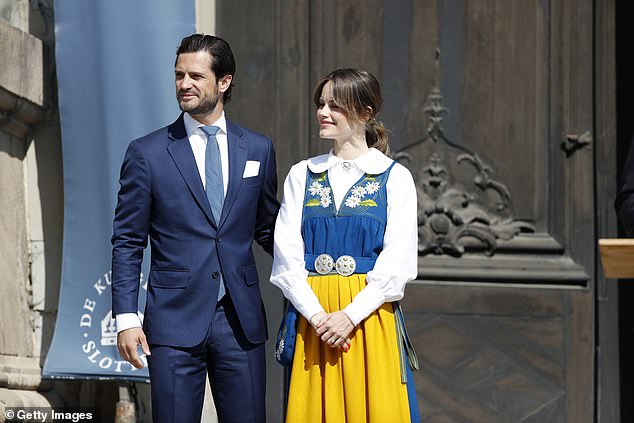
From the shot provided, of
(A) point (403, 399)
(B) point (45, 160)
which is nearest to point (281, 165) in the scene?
(B) point (45, 160)

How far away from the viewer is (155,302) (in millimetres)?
4352

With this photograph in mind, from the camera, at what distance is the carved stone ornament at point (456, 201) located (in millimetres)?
6246

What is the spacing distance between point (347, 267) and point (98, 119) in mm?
1973

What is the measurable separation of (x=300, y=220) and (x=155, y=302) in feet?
1.86

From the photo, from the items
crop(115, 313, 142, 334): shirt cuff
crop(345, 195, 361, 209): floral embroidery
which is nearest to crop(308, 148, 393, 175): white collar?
crop(345, 195, 361, 209): floral embroidery

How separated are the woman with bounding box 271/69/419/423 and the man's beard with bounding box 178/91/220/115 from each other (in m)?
0.36

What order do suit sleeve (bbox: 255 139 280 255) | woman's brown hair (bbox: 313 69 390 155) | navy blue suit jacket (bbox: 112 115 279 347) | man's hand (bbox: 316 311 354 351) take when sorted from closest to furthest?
man's hand (bbox: 316 311 354 351), navy blue suit jacket (bbox: 112 115 279 347), woman's brown hair (bbox: 313 69 390 155), suit sleeve (bbox: 255 139 280 255)

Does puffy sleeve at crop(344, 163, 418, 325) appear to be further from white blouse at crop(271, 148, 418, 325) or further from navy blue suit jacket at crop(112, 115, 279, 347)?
navy blue suit jacket at crop(112, 115, 279, 347)

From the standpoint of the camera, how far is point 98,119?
5.85 meters

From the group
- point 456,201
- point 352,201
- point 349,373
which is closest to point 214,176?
point 352,201

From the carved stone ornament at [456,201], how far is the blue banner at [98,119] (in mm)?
1297

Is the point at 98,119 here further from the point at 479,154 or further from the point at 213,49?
the point at 479,154

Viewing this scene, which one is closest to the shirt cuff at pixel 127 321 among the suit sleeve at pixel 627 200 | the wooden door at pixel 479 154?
the suit sleeve at pixel 627 200

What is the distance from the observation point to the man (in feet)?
14.1
